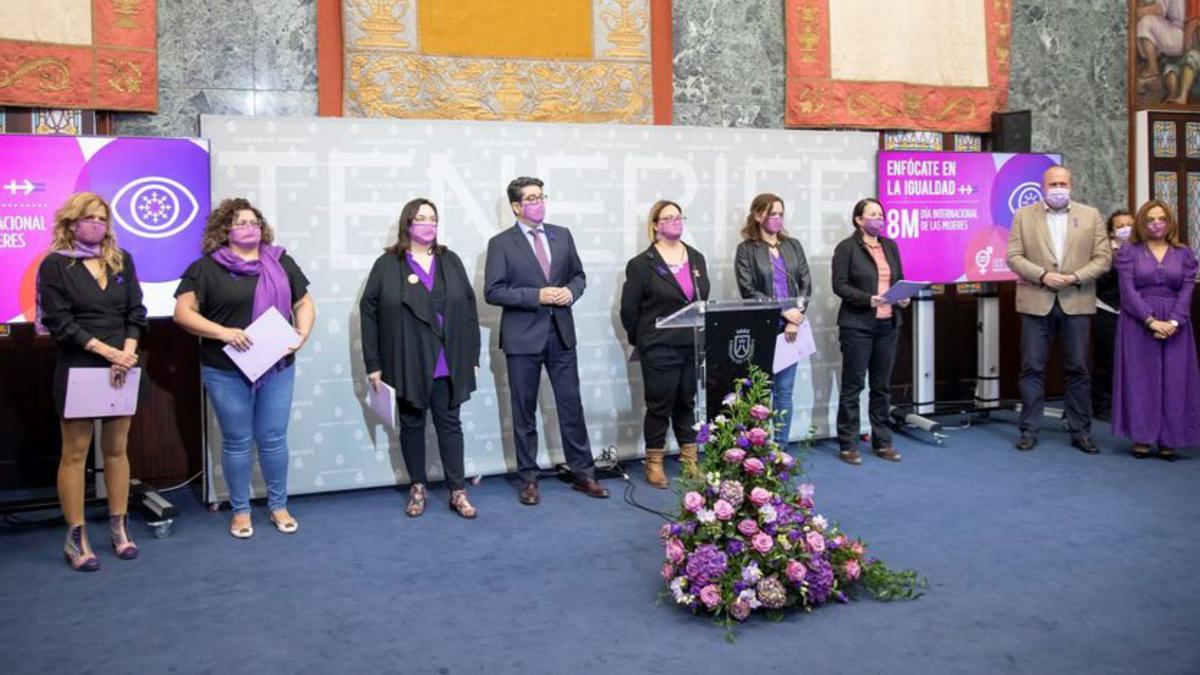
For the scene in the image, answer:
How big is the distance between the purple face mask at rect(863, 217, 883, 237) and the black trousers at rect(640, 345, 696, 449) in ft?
4.30

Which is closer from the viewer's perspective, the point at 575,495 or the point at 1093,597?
the point at 1093,597

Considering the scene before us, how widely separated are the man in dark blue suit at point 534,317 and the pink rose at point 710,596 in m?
1.82

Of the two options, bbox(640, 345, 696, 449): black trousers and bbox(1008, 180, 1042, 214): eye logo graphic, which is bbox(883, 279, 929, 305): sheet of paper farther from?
bbox(1008, 180, 1042, 214): eye logo graphic

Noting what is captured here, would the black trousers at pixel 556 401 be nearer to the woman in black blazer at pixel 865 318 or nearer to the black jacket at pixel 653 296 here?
the black jacket at pixel 653 296

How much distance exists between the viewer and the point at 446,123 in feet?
18.2

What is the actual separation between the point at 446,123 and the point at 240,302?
5.00 feet

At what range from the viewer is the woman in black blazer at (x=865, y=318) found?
19.5 ft

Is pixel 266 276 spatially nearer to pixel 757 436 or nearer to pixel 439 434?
pixel 439 434

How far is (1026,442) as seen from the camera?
20.6 ft

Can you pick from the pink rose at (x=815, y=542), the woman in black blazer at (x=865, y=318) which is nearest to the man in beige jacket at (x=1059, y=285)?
the woman in black blazer at (x=865, y=318)

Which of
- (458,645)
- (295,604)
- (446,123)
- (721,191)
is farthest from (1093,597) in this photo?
(446,123)

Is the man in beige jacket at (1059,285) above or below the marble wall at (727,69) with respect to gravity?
below

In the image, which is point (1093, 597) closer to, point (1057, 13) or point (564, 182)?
point (564, 182)

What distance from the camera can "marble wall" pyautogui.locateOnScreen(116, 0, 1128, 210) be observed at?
570 centimetres
